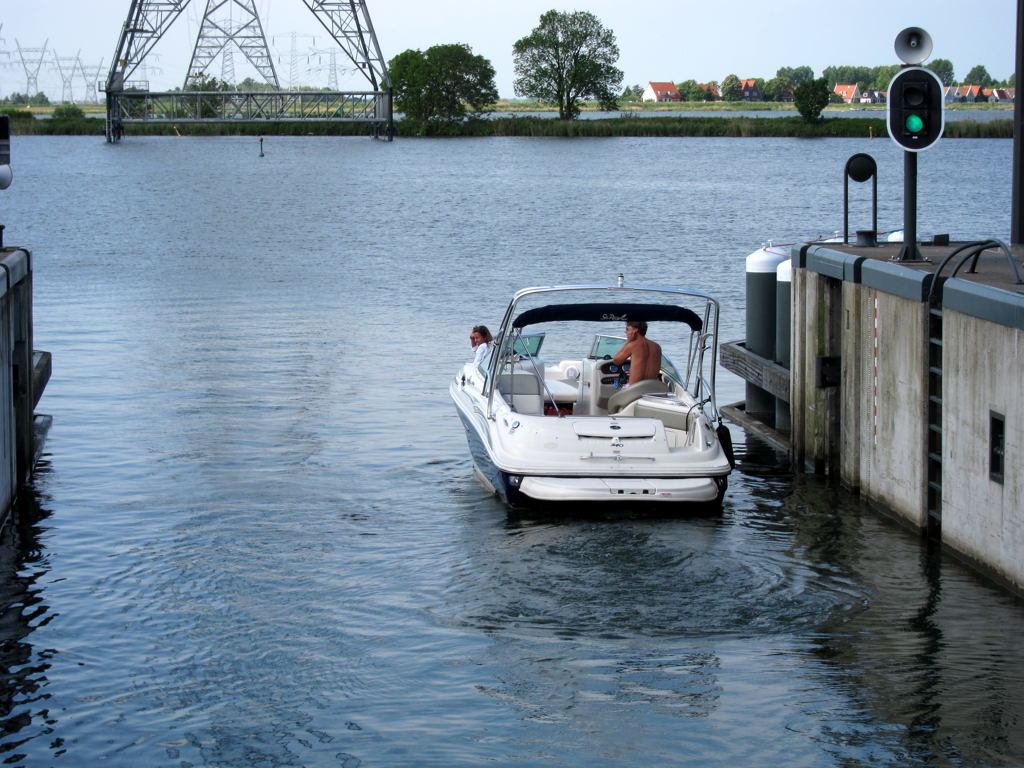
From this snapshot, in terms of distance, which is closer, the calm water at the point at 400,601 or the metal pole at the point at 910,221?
the calm water at the point at 400,601

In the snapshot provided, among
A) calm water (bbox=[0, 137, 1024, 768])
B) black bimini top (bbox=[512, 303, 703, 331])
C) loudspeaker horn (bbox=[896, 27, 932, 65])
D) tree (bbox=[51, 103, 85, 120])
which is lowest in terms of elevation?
calm water (bbox=[0, 137, 1024, 768])

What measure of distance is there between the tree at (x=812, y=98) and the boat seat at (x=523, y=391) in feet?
424

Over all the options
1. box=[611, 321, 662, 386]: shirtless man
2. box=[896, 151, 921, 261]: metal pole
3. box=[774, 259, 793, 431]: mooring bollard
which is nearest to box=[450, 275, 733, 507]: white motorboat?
box=[611, 321, 662, 386]: shirtless man

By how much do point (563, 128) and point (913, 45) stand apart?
133 meters

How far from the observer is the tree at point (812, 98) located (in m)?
139

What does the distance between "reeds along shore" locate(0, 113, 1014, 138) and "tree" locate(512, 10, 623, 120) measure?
12.4 feet

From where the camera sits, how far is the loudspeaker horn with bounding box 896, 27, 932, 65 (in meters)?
13.9

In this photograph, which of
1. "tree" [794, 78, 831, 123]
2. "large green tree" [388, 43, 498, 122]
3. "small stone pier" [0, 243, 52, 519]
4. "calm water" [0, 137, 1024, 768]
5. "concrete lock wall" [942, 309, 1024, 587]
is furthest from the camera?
"large green tree" [388, 43, 498, 122]

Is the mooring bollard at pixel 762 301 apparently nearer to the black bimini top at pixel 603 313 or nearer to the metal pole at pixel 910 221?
the black bimini top at pixel 603 313

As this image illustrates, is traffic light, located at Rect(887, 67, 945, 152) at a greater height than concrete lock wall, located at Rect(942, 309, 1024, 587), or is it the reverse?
traffic light, located at Rect(887, 67, 945, 152)

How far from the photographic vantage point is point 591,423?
Answer: 13.4 metres

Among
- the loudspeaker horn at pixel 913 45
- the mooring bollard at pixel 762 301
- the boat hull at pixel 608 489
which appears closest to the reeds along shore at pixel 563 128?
the mooring bollard at pixel 762 301

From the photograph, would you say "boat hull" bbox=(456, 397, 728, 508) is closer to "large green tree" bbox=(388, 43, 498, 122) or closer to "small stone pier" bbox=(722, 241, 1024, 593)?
"small stone pier" bbox=(722, 241, 1024, 593)

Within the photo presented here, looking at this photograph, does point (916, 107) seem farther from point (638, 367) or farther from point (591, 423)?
point (591, 423)
